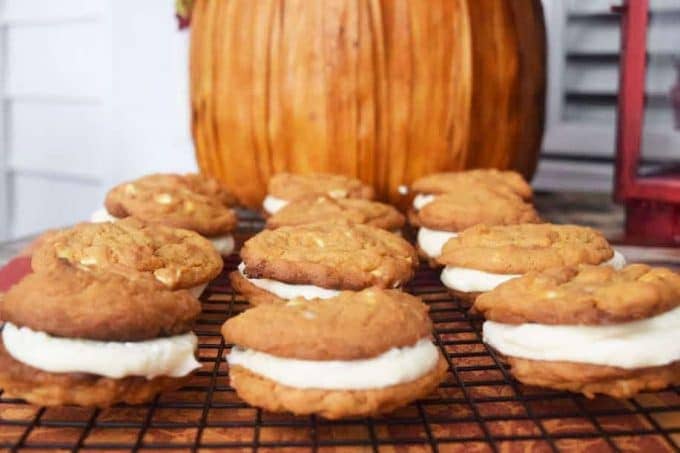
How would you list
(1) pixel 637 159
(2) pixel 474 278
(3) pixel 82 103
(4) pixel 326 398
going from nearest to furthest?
(4) pixel 326 398
(2) pixel 474 278
(1) pixel 637 159
(3) pixel 82 103

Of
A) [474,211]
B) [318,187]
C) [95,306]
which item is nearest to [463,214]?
[474,211]

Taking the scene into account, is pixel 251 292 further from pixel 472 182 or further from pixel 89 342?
pixel 472 182

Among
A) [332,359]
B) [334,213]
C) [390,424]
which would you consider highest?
[334,213]

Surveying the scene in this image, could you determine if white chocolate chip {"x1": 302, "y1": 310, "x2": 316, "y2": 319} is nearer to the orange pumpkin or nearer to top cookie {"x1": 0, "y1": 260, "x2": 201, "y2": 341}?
top cookie {"x1": 0, "y1": 260, "x2": 201, "y2": 341}

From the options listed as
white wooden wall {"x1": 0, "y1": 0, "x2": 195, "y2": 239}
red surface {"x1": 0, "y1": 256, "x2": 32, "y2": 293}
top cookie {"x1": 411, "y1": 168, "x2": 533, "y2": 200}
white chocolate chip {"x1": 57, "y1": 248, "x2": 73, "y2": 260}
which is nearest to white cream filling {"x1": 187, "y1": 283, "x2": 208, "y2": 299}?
white chocolate chip {"x1": 57, "y1": 248, "x2": 73, "y2": 260}

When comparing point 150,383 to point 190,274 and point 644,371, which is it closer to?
point 190,274

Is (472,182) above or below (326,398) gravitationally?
above

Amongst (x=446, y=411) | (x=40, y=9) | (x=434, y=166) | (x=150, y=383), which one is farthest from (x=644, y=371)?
(x=40, y=9)
